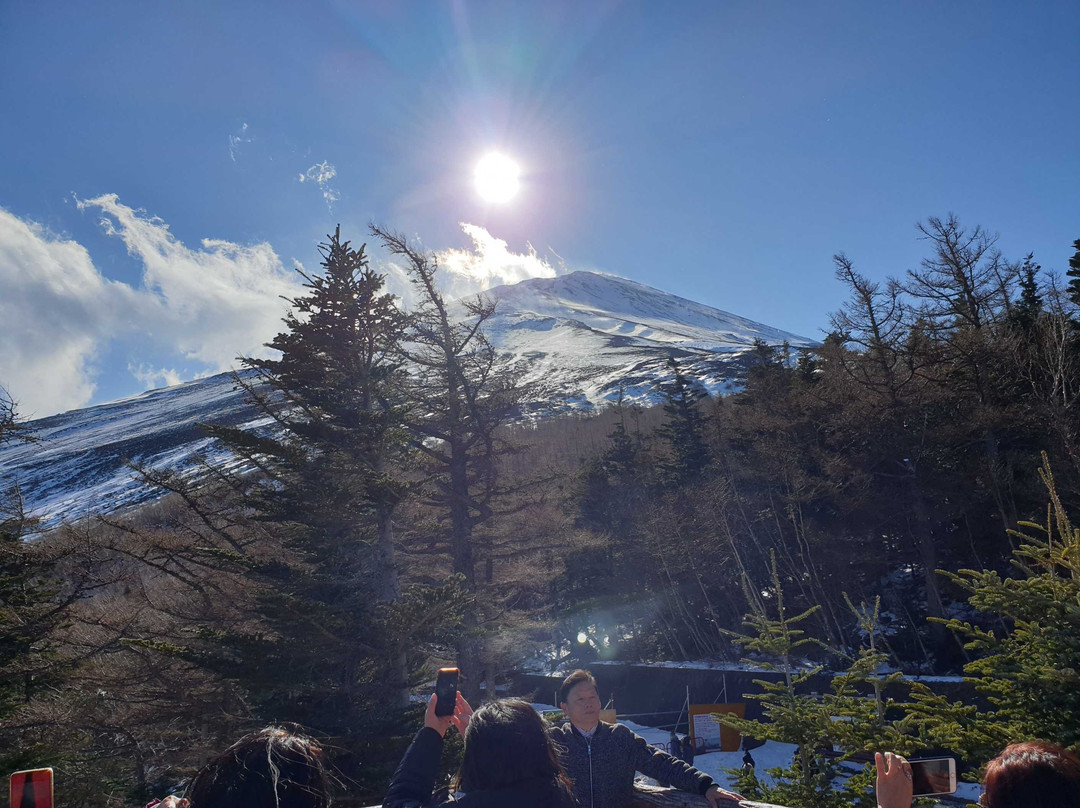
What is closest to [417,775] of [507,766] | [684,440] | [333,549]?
[507,766]

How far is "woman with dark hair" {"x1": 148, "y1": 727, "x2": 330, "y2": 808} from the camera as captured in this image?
1828 mm

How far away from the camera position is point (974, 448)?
17.9 meters

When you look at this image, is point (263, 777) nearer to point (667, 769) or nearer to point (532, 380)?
point (667, 769)

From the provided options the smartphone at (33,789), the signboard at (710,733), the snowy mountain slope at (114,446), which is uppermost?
the snowy mountain slope at (114,446)

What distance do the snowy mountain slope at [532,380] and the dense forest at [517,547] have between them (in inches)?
1187

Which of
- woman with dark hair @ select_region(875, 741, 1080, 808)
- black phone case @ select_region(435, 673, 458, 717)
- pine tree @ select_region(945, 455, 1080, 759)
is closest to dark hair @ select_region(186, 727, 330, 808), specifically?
black phone case @ select_region(435, 673, 458, 717)

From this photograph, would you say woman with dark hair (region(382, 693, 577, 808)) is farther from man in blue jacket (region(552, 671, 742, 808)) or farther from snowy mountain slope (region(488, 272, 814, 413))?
snowy mountain slope (region(488, 272, 814, 413))

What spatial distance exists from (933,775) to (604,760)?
146 cm

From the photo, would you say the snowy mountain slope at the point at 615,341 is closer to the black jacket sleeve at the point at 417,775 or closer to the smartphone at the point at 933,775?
the smartphone at the point at 933,775

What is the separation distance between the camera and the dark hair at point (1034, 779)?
1.84 m

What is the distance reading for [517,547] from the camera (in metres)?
19.0

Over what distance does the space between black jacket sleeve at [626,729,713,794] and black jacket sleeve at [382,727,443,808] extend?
102cm

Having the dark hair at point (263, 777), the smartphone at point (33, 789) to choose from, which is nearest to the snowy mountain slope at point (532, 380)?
the dark hair at point (263, 777)

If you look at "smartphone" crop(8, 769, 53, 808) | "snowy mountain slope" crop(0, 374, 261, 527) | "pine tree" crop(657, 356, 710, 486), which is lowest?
"smartphone" crop(8, 769, 53, 808)
